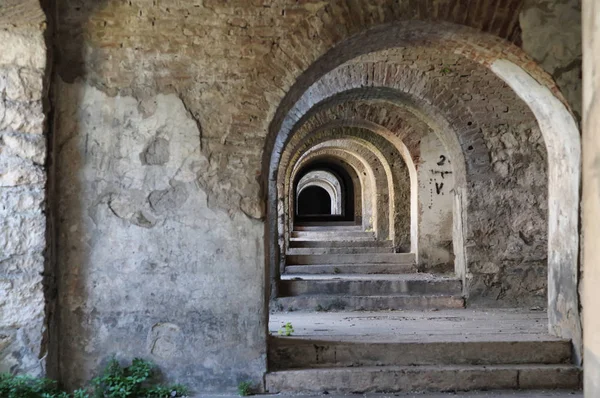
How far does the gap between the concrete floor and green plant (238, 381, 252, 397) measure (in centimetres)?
96

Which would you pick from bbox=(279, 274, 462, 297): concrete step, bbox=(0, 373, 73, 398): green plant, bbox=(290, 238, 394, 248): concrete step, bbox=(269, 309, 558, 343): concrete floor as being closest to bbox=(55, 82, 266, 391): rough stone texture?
bbox=(0, 373, 73, 398): green plant

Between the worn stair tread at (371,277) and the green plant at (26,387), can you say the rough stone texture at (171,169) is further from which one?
the worn stair tread at (371,277)

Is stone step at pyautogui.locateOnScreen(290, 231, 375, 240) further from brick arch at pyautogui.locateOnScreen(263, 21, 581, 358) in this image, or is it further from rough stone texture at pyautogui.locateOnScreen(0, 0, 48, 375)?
rough stone texture at pyautogui.locateOnScreen(0, 0, 48, 375)

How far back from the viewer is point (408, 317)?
282 inches

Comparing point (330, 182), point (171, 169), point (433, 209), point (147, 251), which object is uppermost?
Result: point (330, 182)

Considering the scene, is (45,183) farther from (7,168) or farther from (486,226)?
(486,226)

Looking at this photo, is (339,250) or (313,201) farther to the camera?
(313,201)

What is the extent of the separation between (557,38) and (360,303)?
4.58m

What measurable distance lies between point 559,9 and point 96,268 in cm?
441

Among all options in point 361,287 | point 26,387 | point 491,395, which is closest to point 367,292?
point 361,287

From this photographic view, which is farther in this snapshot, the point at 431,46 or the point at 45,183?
the point at 431,46

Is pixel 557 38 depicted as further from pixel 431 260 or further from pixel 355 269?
pixel 355 269

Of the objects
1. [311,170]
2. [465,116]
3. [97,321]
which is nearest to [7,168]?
[97,321]

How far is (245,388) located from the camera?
4.64 metres
